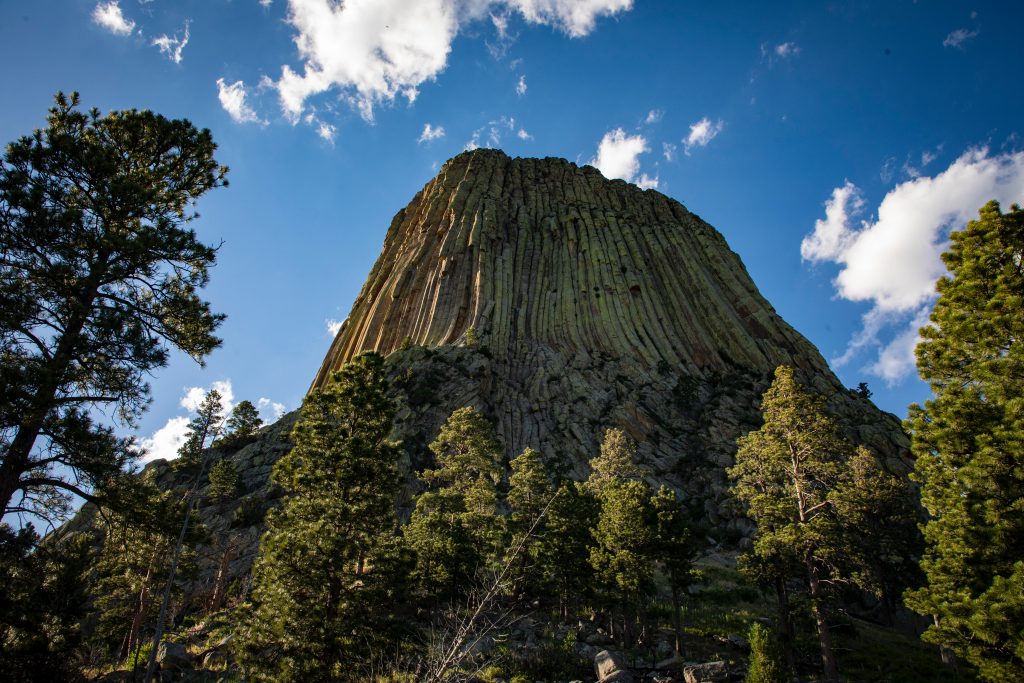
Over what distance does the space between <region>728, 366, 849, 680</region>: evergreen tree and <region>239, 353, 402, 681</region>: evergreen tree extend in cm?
1346

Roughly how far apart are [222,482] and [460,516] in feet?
82.5

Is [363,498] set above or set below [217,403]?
below

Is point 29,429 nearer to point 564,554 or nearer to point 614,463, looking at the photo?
point 564,554

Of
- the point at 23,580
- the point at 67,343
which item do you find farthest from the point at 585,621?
the point at 67,343

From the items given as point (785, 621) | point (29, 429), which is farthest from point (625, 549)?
point (29, 429)

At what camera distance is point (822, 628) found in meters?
18.4

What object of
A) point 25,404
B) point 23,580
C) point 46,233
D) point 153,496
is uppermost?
point 46,233

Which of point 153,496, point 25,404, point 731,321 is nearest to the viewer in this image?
point 25,404

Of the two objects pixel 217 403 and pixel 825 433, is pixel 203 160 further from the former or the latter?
pixel 825 433

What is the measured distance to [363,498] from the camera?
16656mm

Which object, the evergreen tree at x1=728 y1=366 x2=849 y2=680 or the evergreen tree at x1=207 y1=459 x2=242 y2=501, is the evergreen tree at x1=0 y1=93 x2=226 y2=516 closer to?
the evergreen tree at x1=728 y1=366 x2=849 y2=680

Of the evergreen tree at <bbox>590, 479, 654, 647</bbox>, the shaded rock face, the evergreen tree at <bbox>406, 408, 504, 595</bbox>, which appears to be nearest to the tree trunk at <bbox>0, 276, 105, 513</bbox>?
the evergreen tree at <bbox>406, 408, 504, 595</bbox>

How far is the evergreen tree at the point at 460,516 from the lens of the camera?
2302 centimetres

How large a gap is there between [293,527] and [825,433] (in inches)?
751
